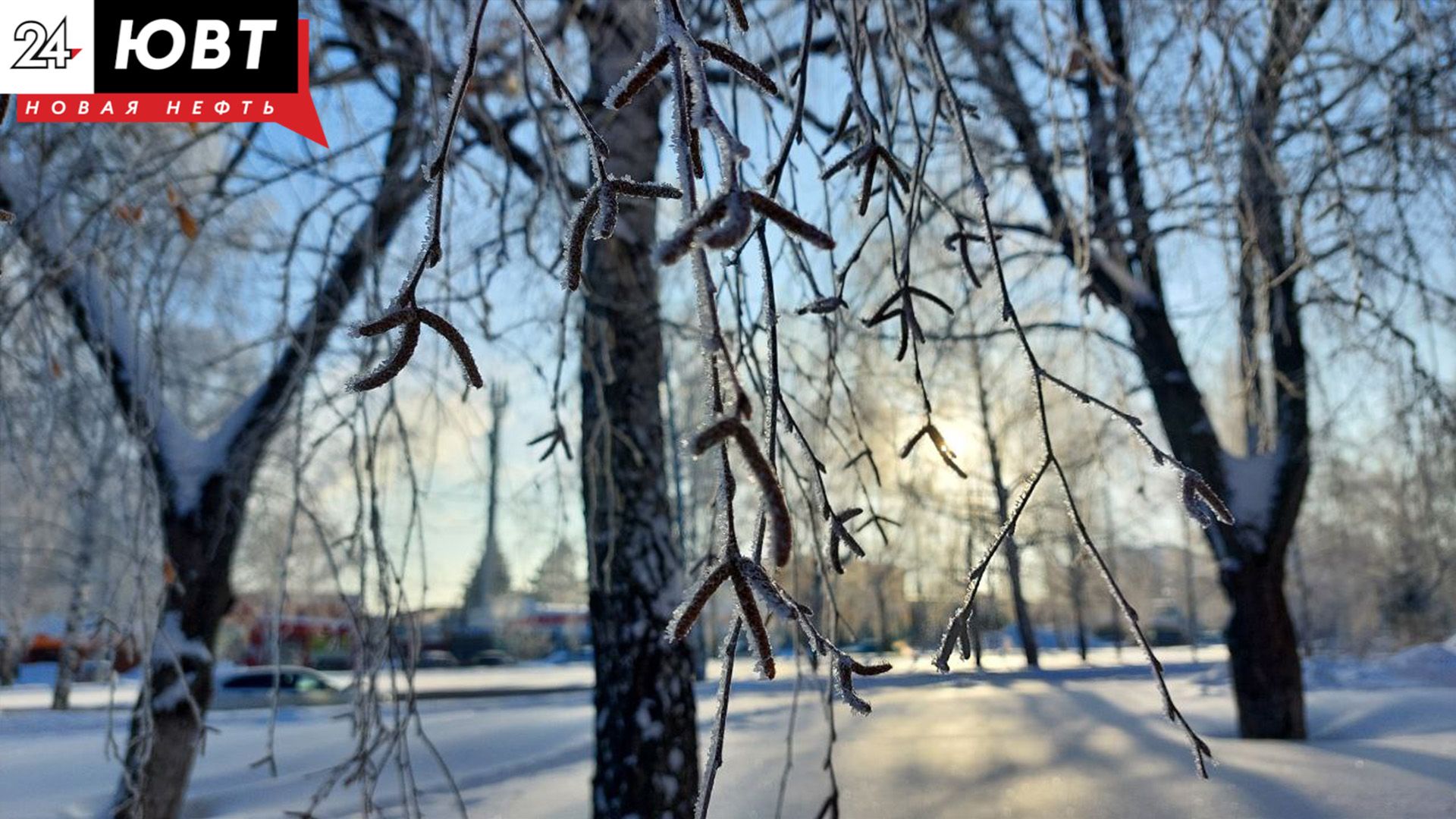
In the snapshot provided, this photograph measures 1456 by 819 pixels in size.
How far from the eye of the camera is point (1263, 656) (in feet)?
17.4

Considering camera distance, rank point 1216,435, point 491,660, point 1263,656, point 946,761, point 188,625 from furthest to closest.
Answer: point 491,660 < point 1216,435 < point 1263,656 < point 946,761 < point 188,625

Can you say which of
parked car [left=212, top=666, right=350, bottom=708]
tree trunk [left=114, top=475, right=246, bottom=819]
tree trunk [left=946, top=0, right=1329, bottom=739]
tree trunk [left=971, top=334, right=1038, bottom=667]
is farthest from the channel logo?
parked car [left=212, top=666, right=350, bottom=708]

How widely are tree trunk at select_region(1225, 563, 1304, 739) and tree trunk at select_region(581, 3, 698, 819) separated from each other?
144 inches

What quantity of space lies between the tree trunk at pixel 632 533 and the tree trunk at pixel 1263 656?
3.66 meters

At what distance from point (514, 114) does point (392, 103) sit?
0.45m

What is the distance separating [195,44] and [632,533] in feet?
6.42

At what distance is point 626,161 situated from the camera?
346 centimetres

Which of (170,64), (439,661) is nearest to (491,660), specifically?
(439,661)

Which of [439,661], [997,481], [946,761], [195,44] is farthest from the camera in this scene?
[439,661]

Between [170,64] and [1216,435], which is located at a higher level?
[170,64]

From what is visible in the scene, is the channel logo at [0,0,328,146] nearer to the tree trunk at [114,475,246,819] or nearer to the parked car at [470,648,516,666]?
the tree trunk at [114,475,246,819]

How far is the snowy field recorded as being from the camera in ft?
10.7

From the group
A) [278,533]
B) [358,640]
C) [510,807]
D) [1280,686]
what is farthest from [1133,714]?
[278,533]

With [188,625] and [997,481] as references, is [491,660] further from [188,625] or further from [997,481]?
[188,625]
